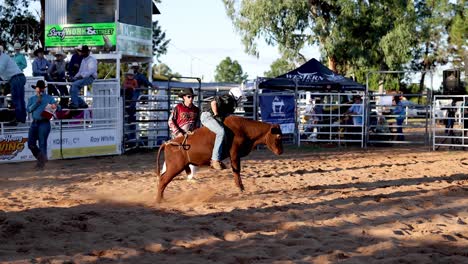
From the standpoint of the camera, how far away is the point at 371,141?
18.8 m

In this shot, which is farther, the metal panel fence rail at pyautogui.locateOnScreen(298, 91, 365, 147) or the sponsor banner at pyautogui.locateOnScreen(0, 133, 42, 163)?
the metal panel fence rail at pyautogui.locateOnScreen(298, 91, 365, 147)

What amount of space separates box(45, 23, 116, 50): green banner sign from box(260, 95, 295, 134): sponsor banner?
190 inches

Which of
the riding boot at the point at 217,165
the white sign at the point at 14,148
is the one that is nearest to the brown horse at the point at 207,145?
the riding boot at the point at 217,165

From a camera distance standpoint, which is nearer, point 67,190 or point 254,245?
point 254,245

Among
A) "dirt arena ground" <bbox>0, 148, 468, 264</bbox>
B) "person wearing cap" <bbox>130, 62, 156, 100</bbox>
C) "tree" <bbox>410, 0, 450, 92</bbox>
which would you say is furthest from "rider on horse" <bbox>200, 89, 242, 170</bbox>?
"tree" <bbox>410, 0, 450, 92</bbox>

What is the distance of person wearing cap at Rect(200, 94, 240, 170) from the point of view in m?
8.86

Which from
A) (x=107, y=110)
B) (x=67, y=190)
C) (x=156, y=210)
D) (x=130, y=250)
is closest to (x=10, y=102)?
(x=107, y=110)

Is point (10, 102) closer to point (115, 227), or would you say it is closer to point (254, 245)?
point (115, 227)

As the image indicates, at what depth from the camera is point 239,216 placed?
7.49 m

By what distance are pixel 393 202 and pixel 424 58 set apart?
48782 millimetres

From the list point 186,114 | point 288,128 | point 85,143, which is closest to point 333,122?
point 288,128

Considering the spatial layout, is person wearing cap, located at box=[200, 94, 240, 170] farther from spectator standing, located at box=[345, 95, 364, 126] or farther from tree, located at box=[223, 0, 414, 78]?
tree, located at box=[223, 0, 414, 78]

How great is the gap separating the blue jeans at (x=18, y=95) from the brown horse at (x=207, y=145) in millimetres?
5624

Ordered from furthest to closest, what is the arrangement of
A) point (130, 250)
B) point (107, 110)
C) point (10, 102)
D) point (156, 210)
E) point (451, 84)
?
1. point (451, 84)
2. point (107, 110)
3. point (10, 102)
4. point (156, 210)
5. point (130, 250)
